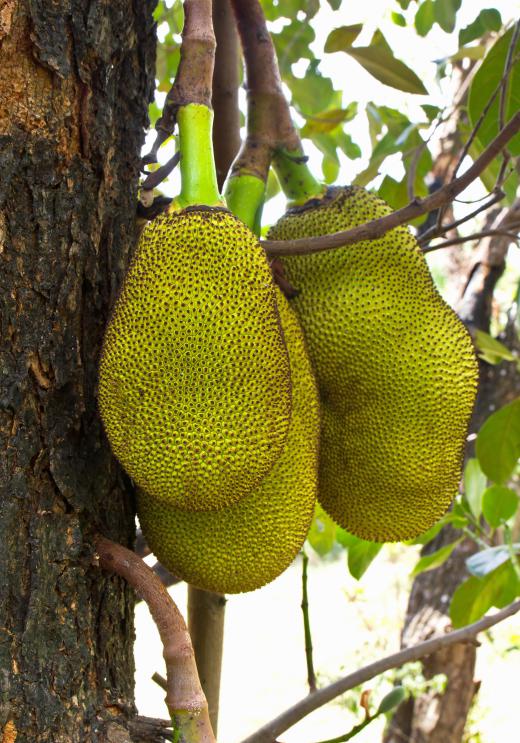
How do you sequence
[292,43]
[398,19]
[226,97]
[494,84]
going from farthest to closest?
[398,19] < [292,43] < [226,97] < [494,84]

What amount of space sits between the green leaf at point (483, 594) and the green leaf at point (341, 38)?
0.91 metres

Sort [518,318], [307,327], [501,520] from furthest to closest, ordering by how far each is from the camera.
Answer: [501,520], [518,318], [307,327]

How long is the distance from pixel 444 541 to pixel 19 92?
72.2 inches

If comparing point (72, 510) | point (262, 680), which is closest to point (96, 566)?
point (72, 510)

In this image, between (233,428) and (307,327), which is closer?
(233,428)

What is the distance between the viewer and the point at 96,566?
0.70 m

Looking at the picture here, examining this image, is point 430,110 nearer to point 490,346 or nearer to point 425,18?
point 425,18

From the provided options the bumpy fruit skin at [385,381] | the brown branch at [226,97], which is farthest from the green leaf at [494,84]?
the brown branch at [226,97]

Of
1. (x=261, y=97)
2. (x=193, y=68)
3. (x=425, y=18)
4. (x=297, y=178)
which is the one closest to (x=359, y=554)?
(x=297, y=178)

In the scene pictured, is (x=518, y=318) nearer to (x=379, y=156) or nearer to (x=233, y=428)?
(x=379, y=156)

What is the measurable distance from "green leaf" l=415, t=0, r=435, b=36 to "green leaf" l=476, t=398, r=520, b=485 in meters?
0.72

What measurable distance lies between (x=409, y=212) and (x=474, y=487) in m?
0.87

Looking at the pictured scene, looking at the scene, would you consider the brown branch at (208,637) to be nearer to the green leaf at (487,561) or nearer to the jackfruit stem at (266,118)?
the green leaf at (487,561)

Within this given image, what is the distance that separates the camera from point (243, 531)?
80cm
